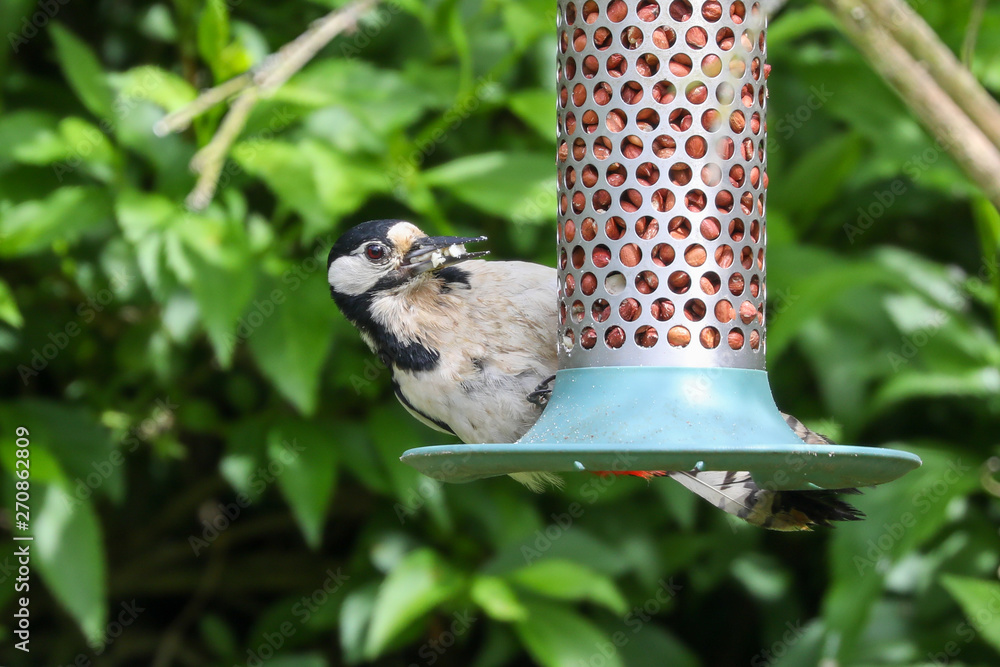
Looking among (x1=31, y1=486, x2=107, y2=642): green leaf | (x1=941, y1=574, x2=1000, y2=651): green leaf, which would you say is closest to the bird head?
(x1=31, y1=486, x2=107, y2=642): green leaf

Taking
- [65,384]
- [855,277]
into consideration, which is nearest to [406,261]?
[855,277]

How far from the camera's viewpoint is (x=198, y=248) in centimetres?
325

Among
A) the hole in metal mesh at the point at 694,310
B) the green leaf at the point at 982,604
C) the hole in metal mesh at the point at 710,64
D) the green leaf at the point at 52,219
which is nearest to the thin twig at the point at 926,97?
the hole in metal mesh at the point at 710,64

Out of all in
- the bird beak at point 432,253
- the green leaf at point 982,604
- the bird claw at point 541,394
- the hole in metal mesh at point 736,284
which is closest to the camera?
the hole in metal mesh at point 736,284

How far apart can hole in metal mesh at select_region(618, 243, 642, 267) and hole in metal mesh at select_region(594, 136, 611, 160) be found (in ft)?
0.54

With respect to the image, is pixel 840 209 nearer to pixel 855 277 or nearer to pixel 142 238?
pixel 855 277

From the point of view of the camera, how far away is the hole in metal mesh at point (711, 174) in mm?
2139

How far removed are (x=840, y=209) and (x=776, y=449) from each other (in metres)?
2.68

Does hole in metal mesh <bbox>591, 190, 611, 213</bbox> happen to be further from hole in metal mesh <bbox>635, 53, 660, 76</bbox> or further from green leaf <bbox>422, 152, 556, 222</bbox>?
green leaf <bbox>422, 152, 556, 222</bbox>

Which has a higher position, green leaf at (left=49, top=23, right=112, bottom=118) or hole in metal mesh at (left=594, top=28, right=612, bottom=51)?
hole in metal mesh at (left=594, top=28, right=612, bottom=51)

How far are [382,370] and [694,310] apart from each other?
1.77 m

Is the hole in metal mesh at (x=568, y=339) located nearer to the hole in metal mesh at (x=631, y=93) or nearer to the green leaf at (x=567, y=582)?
the hole in metal mesh at (x=631, y=93)

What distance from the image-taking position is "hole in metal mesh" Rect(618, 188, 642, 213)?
2.15 metres

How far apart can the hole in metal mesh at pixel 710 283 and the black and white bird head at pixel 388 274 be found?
2.14ft
